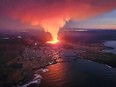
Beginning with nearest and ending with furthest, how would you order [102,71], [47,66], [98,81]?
[98,81] → [102,71] → [47,66]

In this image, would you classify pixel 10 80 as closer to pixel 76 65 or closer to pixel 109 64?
pixel 76 65

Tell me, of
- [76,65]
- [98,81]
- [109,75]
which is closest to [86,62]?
[76,65]

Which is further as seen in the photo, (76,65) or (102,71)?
(76,65)

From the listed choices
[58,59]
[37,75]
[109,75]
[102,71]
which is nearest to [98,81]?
[109,75]

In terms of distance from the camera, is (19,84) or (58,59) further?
(58,59)

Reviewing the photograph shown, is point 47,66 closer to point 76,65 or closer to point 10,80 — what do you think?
point 76,65

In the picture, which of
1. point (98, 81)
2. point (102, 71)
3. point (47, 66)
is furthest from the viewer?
point (47, 66)
